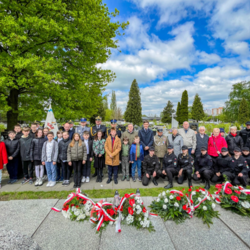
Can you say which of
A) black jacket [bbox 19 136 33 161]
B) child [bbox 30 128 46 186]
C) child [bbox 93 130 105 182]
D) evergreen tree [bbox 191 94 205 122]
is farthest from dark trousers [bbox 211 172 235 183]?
evergreen tree [bbox 191 94 205 122]

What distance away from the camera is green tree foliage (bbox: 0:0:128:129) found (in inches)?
227

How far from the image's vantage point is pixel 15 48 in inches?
247

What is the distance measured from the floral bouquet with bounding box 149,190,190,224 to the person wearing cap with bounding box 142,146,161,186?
1.66 m

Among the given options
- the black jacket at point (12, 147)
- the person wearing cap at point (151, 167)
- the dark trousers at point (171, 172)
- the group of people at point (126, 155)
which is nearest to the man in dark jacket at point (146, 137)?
the group of people at point (126, 155)

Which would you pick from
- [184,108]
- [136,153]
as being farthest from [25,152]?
[184,108]

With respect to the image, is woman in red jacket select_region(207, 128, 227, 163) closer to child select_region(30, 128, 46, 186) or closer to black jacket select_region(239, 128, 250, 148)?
black jacket select_region(239, 128, 250, 148)

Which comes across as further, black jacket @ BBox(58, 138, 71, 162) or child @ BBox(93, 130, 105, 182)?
child @ BBox(93, 130, 105, 182)

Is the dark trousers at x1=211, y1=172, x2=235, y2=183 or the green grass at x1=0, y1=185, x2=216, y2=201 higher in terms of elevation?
the dark trousers at x1=211, y1=172, x2=235, y2=183

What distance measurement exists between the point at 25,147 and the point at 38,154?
0.56 metres

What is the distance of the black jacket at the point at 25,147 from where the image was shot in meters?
5.41

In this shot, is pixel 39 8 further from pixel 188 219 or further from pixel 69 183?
pixel 188 219

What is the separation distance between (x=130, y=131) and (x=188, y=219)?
3468 millimetres

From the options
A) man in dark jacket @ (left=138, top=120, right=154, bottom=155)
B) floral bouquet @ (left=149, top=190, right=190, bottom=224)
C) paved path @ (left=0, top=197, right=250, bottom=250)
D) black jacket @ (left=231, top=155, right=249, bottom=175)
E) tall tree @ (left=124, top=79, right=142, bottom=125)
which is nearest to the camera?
paved path @ (left=0, top=197, right=250, bottom=250)

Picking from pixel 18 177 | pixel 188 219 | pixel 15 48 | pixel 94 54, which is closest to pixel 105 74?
pixel 94 54
